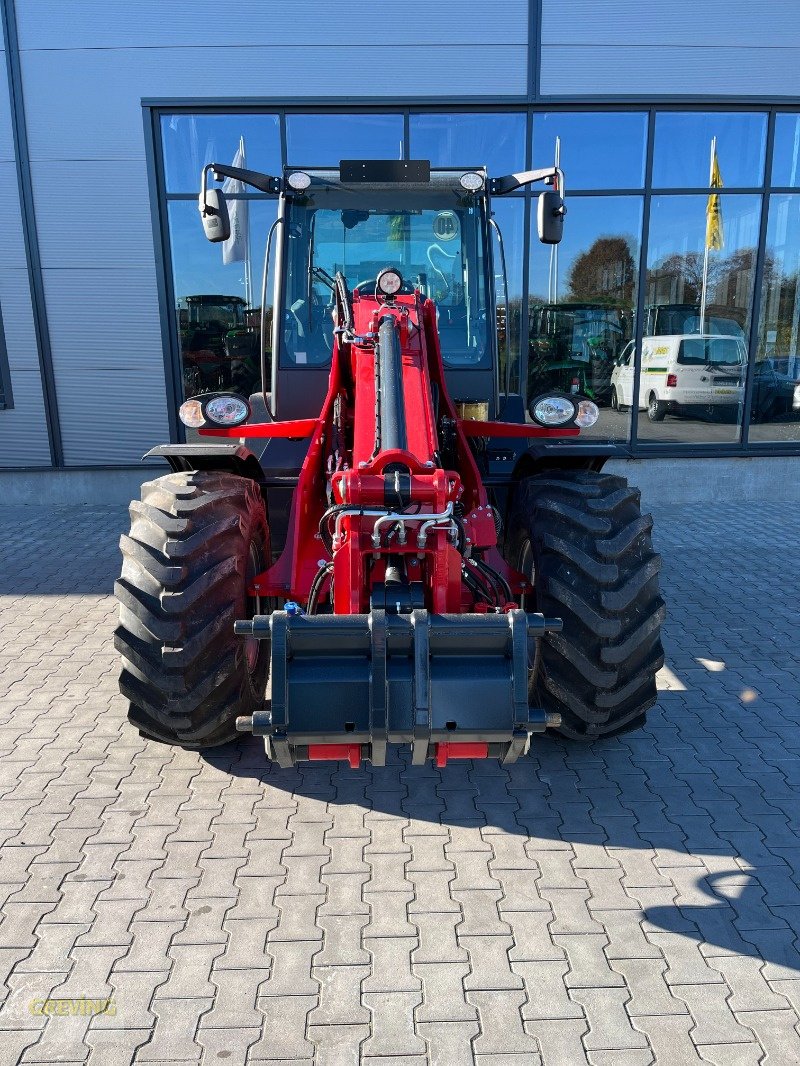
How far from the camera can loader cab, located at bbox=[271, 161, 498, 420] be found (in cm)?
466

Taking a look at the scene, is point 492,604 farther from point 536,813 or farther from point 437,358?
point 437,358

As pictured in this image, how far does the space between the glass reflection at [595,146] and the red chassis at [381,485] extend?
6.45 meters

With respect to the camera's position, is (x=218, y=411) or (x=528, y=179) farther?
(x=528, y=179)

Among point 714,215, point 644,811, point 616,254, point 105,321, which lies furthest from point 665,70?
point 644,811

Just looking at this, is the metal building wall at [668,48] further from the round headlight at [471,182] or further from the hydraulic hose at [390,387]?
the hydraulic hose at [390,387]

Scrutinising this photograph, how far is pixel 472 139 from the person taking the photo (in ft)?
30.6

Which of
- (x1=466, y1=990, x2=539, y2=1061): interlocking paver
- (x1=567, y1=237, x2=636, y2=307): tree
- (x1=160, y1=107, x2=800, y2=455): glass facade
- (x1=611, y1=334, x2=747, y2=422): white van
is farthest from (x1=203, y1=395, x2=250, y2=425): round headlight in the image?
(x1=611, y1=334, x2=747, y2=422): white van

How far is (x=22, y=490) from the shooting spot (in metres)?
9.88

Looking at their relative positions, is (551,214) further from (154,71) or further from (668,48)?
(154,71)

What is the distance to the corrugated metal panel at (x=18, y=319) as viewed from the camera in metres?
9.36

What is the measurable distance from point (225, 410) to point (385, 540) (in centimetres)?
156

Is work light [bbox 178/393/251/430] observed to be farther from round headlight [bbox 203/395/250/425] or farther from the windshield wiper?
the windshield wiper

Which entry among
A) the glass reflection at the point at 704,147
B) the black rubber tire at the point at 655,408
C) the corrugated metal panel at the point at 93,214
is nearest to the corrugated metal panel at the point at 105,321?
the corrugated metal panel at the point at 93,214

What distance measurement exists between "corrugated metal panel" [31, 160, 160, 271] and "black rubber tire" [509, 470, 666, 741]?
7.61 m
